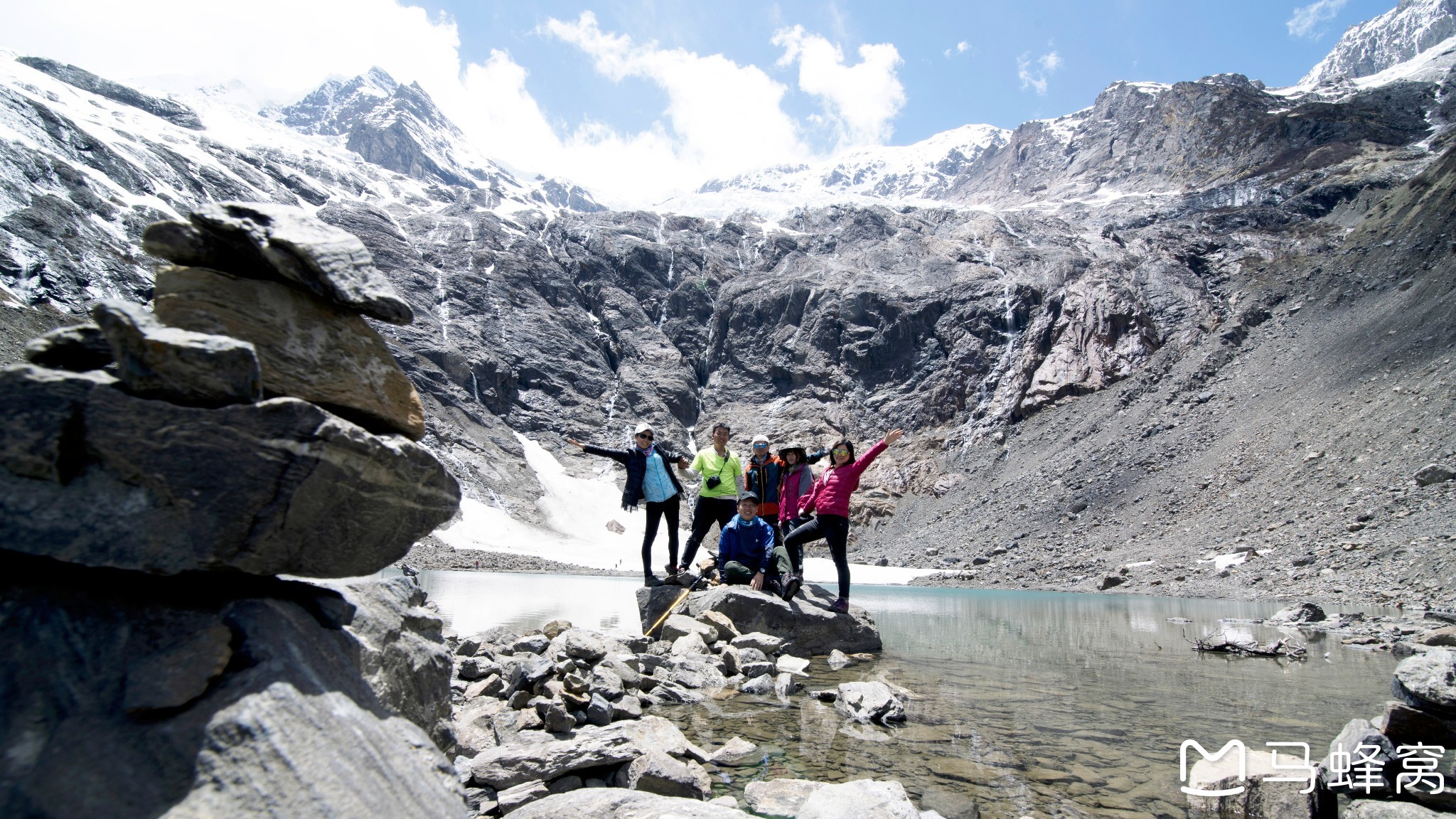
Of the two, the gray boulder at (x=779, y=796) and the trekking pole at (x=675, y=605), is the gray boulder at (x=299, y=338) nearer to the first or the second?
the gray boulder at (x=779, y=796)

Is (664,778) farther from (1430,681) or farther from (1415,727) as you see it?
(1430,681)

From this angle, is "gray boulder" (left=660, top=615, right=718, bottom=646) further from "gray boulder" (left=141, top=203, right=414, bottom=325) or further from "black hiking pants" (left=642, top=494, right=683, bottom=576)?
"gray boulder" (left=141, top=203, right=414, bottom=325)

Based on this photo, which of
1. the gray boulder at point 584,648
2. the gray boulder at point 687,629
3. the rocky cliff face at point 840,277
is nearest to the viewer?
the gray boulder at point 584,648

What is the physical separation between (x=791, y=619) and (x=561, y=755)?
6.69 m

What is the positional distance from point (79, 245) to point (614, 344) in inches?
2231

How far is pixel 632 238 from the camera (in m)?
114

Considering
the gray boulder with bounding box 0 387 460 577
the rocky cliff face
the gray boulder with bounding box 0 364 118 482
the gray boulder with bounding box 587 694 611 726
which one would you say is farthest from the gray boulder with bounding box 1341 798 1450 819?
the rocky cliff face

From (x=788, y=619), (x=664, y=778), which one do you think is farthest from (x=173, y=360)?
(x=788, y=619)

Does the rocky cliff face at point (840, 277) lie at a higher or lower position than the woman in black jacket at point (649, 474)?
higher

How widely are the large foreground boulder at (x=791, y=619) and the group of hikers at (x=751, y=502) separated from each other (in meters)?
0.33

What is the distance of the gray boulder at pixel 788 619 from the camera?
1083 cm

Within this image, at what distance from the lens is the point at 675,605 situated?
11.4m

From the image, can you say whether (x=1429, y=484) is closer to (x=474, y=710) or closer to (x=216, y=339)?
(x=474, y=710)

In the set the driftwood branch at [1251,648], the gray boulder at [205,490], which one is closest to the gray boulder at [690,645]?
the gray boulder at [205,490]
